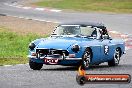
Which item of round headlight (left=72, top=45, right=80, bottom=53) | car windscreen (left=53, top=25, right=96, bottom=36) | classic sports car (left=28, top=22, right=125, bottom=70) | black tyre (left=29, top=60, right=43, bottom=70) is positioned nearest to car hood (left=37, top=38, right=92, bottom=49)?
classic sports car (left=28, top=22, right=125, bottom=70)

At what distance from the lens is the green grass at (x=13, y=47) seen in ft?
63.4

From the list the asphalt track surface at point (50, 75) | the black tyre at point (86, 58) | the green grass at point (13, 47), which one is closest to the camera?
the asphalt track surface at point (50, 75)

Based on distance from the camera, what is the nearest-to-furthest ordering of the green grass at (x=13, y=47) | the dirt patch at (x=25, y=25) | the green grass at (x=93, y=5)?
the green grass at (x=13, y=47) < the dirt patch at (x=25, y=25) < the green grass at (x=93, y=5)

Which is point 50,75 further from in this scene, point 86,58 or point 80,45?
point 86,58

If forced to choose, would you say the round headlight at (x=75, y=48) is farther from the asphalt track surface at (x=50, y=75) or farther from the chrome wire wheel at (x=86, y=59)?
the asphalt track surface at (x=50, y=75)

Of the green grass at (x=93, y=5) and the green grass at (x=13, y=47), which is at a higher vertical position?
the green grass at (x=13, y=47)

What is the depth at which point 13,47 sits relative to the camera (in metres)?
23.5

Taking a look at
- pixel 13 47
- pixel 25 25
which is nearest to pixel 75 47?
pixel 13 47

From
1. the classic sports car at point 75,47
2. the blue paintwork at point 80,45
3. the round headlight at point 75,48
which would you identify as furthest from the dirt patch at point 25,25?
the round headlight at point 75,48

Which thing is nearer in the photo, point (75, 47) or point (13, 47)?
point (75, 47)

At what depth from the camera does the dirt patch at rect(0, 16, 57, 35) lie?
3231 centimetres

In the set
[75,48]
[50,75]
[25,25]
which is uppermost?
[75,48]

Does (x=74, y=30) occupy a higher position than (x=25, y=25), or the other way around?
(x=74, y=30)

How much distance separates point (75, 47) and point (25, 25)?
19595 mm
